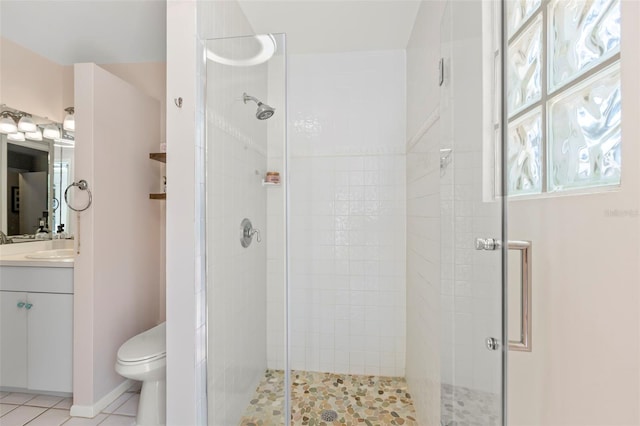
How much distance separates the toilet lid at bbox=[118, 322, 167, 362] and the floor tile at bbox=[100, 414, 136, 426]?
1.59 ft

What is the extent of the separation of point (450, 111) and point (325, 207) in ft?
4.77

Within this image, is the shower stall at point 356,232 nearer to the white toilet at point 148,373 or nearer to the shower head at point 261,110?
the shower head at point 261,110

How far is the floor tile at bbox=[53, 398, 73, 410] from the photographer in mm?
1893

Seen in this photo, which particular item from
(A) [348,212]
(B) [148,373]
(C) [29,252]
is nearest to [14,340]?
(C) [29,252]

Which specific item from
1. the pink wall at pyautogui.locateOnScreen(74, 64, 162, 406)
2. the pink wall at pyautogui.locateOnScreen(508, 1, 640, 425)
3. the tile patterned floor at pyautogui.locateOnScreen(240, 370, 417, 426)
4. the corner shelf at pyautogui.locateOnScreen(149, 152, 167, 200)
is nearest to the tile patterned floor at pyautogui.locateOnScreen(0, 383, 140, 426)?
the pink wall at pyautogui.locateOnScreen(74, 64, 162, 406)

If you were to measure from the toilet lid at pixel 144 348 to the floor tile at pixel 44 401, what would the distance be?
0.78 meters

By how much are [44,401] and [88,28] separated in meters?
2.54

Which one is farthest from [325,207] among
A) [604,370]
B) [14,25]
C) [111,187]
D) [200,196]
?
[14,25]

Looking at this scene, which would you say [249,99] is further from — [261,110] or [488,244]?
[488,244]

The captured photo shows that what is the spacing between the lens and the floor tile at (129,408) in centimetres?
187

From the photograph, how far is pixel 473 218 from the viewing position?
2.61 ft

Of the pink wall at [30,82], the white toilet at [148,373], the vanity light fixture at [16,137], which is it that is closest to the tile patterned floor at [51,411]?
the white toilet at [148,373]

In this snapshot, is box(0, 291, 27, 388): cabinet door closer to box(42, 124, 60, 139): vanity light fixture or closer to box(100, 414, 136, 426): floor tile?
box(100, 414, 136, 426): floor tile

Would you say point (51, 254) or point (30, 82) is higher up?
point (30, 82)
